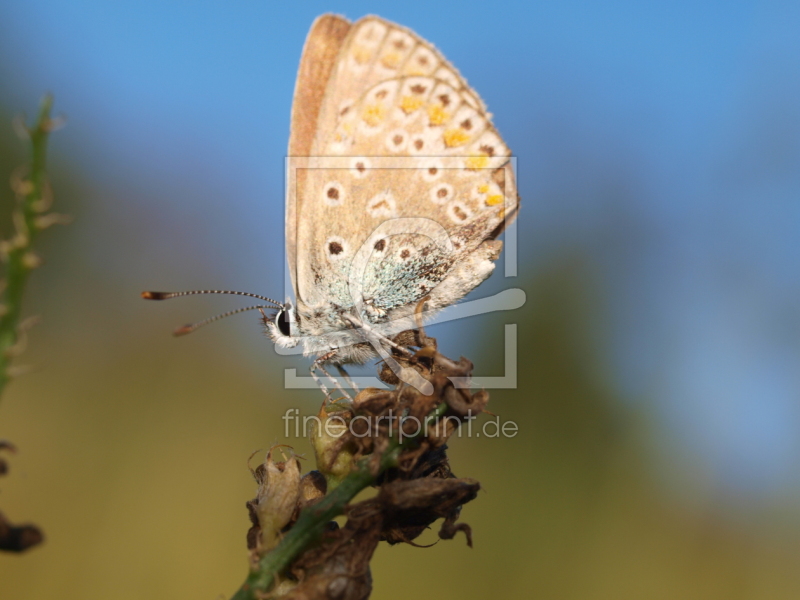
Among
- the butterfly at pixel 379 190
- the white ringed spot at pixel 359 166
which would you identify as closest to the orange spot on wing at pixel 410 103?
the butterfly at pixel 379 190

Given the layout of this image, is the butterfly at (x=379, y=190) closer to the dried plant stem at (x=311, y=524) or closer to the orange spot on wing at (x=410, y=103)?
the orange spot on wing at (x=410, y=103)

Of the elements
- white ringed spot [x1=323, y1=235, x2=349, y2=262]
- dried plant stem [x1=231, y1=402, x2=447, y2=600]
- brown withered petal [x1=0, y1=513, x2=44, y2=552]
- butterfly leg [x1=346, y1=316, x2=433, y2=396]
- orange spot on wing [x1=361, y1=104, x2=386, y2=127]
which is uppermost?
orange spot on wing [x1=361, y1=104, x2=386, y2=127]

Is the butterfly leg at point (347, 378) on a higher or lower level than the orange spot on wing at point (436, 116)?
lower

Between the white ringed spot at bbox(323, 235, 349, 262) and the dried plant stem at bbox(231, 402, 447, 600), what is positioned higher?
the white ringed spot at bbox(323, 235, 349, 262)

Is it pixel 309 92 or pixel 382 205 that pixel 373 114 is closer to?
pixel 309 92

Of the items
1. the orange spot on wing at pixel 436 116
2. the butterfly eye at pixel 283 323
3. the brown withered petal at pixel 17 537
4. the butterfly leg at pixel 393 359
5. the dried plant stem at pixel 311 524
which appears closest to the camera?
the brown withered petal at pixel 17 537

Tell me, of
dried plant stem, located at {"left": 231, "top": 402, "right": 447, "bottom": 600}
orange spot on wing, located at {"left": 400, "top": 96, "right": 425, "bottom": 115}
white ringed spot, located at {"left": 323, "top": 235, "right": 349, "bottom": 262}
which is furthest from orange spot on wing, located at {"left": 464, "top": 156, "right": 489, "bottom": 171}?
dried plant stem, located at {"left": 231, "top": 402, "right": 447, "bottom": 600}

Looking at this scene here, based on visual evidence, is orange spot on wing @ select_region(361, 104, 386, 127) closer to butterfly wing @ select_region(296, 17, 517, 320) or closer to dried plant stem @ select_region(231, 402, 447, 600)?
butterfly wing @ select_region(296, 17, 517, 320)
